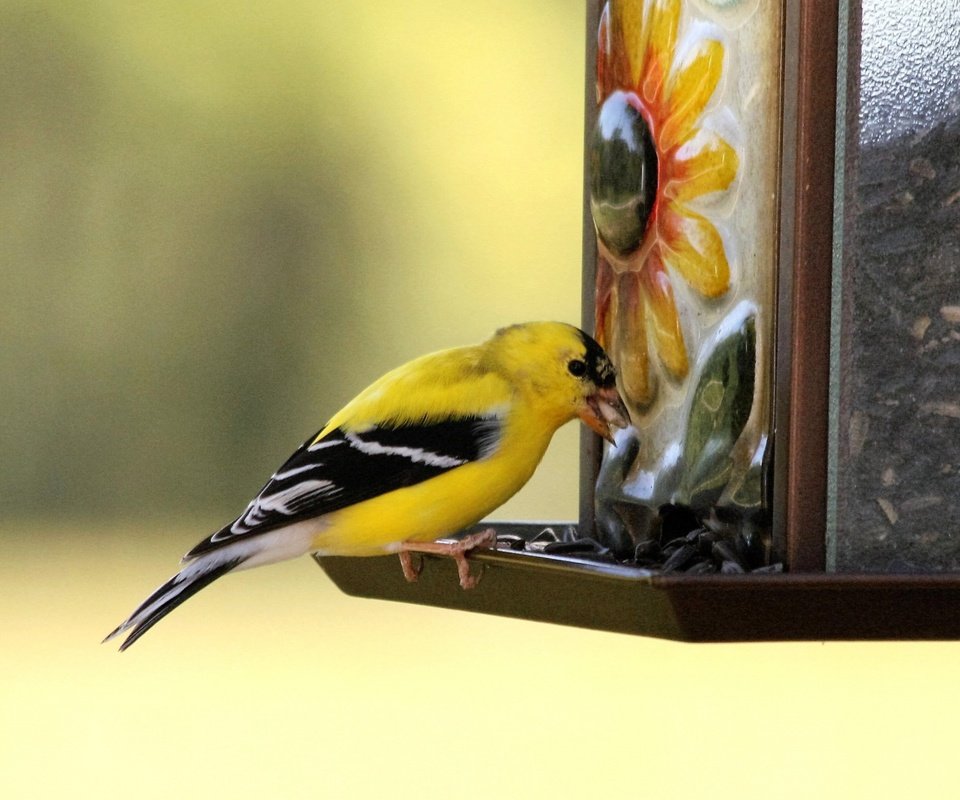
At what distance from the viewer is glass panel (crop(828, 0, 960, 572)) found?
2.85m

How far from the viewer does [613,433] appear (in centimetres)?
373

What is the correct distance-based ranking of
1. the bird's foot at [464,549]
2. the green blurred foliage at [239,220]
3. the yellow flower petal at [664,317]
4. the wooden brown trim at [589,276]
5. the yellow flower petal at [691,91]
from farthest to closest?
the green blurred foliage at [239,220], the wooden brown trim at [589,276], the yellow flower petal at [664,317], the yellow flower petal at [691,91], the bird's foot at [464,549]

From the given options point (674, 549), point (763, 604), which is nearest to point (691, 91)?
point (674, 549)

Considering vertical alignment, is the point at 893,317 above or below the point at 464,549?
above

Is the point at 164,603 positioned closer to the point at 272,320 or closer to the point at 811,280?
the point at 811,280

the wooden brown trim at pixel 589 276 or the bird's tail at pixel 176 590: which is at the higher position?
the wooden brown trim at pixel 589 276

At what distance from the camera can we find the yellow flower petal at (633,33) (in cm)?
356

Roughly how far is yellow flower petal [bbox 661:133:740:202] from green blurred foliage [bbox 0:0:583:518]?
8.01 m

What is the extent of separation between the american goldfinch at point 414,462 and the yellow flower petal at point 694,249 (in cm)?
37

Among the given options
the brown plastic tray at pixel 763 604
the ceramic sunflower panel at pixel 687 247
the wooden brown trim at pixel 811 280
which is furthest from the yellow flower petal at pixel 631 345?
the brown plastic tray at pixel 763 604

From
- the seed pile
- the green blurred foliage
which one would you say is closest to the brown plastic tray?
the seed pile

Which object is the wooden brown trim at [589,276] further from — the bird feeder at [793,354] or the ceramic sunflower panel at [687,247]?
the bird feeder at [793,354]

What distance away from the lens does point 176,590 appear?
3502 millimetres

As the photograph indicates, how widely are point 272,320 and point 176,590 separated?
27.7 ft
